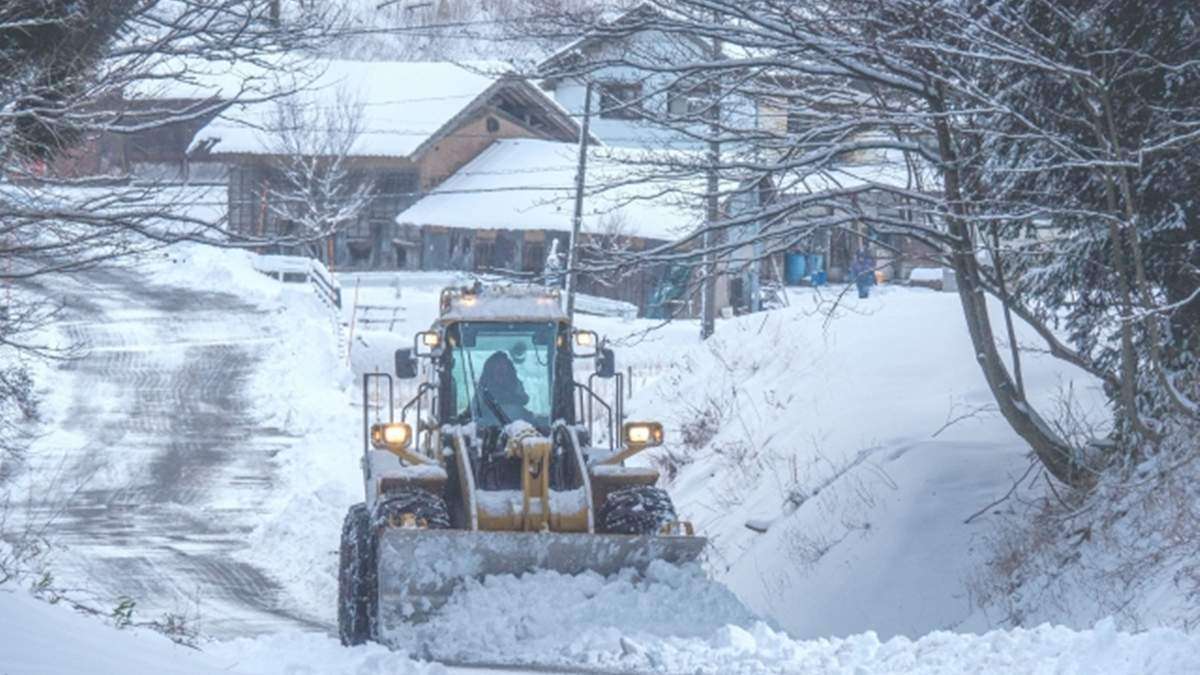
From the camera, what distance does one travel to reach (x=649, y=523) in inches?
585

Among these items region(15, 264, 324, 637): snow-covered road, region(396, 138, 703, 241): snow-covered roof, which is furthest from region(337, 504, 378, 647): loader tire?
region(396, 138, 703, 241): snow-covered roof

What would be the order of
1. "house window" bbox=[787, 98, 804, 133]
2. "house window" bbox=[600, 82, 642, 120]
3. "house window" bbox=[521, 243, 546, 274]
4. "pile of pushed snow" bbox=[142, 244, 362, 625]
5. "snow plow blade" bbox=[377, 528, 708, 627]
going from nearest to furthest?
"snow plow blade" bbox=[377, 528, 708, 627], "house window" bbox=[600, 82, 642, 120], "house window" bbox=[787, 98, 804, 133], "pile of pushed snow" bbox=[142, 244, 362, 625], "house window" bbox=[521, 243, 546, 274]

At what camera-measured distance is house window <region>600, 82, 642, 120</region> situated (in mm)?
15327

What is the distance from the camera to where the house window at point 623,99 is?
15327 mm

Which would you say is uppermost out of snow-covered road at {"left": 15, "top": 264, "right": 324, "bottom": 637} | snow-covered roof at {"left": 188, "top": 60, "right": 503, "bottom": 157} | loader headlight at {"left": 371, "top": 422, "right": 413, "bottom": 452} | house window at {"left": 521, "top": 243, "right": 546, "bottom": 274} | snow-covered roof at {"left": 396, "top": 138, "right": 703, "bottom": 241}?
snow-covered roof at {"left": 188, "top": 60, "right": 503, "bottom": 157}

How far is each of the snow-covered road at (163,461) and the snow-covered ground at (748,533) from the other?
0.53 ft

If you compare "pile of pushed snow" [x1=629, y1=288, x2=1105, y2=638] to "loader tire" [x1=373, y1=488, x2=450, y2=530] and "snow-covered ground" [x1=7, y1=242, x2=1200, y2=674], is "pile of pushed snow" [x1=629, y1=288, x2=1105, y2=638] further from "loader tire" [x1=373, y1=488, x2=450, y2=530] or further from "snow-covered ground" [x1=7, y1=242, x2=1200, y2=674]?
"loader tire" [x1=373, y1=488, x2=450, y2=530]

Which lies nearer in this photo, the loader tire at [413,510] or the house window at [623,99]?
the loader tire at [413,510]

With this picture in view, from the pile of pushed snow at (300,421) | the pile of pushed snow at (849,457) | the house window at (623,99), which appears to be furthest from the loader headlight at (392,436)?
the pile of pushed snow at (849,457)

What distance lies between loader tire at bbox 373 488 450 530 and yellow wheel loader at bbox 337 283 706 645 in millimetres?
11

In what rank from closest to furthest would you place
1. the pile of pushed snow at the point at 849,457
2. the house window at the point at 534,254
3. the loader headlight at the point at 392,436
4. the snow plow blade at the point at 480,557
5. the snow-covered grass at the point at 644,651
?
the snow-covered grass at the point at 644,651
the snow plow blade at the point at 480,557
the loader headlight at the point at 392,436
the pile of pushed snow at the point at 849,457
the house window at the point at 534,254

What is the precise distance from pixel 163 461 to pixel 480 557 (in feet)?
56.9

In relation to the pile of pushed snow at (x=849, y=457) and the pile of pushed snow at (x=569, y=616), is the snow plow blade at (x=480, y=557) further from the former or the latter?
the pile of pushed snow at (x=849, y=457)

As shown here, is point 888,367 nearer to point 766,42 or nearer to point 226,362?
point 766,42
